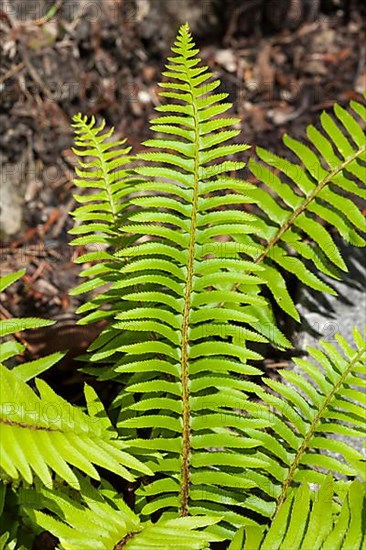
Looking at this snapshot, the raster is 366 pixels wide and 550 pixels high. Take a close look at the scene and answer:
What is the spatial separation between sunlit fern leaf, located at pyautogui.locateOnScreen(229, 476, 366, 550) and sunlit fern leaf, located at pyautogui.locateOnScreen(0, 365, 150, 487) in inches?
19.6

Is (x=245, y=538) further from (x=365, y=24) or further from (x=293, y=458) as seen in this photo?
(x=365, y=24)

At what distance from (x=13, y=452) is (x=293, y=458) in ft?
3.98

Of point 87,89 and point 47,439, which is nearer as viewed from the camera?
point 47,439

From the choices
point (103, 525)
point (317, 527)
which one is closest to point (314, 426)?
point (317, 527)

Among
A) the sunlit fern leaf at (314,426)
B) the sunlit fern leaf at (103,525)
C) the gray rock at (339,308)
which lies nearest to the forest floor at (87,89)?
the gray rock at (339,308)

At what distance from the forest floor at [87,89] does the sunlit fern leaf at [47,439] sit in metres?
1.57

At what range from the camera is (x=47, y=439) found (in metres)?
2.16

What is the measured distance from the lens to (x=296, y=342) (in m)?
3.61

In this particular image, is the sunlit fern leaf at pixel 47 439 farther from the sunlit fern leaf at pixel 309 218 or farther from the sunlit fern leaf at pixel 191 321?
the sunlit fern leaf at pixel 309 218

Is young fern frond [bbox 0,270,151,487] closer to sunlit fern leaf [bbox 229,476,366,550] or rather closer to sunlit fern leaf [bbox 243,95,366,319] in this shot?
sunlit fern leaf [bbox 229,476,366,550]

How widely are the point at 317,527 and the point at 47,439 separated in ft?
3.06

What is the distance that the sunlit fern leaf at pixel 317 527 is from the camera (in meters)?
2.29

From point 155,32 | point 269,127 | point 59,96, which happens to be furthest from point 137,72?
point 269,127

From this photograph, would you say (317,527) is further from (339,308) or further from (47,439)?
(339,308)
